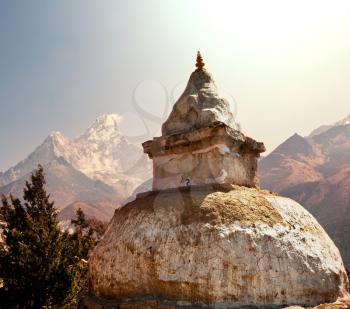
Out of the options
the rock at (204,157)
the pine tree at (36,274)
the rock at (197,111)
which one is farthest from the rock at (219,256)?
the pine tree at (36,274)

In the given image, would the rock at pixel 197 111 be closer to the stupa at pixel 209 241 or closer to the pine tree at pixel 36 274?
the stupa at pixel 209 241

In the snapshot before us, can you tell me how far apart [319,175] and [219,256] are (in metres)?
110

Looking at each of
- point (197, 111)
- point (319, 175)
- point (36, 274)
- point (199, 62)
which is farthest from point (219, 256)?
point (319, 175)

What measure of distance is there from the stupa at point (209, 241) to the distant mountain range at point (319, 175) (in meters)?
42.8

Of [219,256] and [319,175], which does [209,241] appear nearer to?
[219,256]

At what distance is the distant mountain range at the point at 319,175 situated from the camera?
7112cm

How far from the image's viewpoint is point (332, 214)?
74.7 meters

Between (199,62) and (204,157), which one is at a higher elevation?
(199,62)

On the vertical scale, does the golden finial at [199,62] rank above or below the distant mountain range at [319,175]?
below

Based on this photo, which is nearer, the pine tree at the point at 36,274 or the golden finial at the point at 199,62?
the golden finial at the point at 199,62

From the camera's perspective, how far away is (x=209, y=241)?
5332 mm

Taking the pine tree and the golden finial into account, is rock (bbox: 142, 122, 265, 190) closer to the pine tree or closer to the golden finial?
the golden finial

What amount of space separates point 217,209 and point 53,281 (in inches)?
290

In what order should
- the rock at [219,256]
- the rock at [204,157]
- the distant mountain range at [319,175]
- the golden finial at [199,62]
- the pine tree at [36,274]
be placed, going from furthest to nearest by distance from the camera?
the distant mountain range at [319,175] → the pine tree at [36,274] → the golden finial at [199,62] → the rock at [204,157] → the rock at [219,256]
